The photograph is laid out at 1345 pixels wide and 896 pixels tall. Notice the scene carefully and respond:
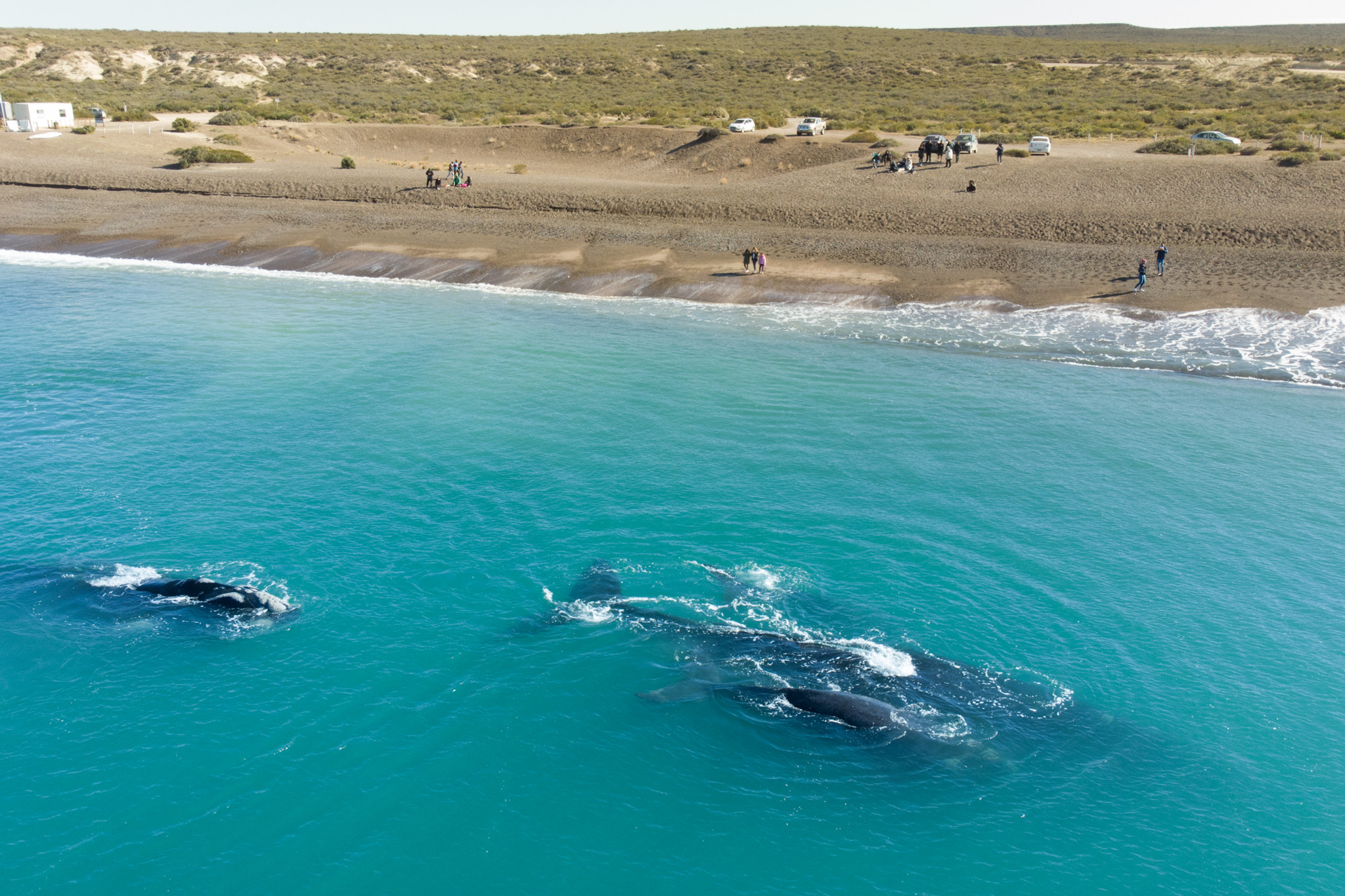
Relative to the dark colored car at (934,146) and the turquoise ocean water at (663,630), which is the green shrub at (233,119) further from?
the dark colored car at (934,146)

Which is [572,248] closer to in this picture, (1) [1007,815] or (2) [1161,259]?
(2) [1161,259]

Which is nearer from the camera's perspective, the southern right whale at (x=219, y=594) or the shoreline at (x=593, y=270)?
the southern right whale at (x=219, y=594)

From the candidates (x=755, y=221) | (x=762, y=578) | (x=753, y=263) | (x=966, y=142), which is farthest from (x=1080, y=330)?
(x=762, y=578)

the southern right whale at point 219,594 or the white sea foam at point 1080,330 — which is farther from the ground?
the white sea foam at point 1080,330

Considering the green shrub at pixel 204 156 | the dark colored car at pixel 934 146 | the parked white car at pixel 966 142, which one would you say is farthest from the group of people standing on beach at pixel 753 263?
the green shrub at pixel 204 156

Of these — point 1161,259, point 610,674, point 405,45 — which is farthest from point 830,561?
point 405,45

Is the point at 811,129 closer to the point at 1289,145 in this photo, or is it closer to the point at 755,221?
the point at 755,221

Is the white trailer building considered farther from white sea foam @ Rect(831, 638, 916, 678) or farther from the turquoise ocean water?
white sea foam @ Rect(831, 638, 916, 678)
